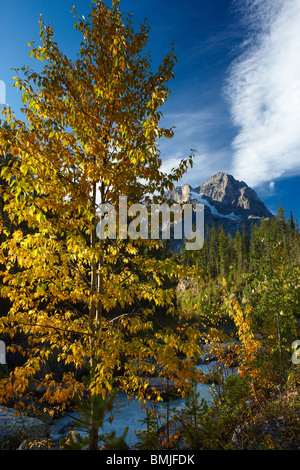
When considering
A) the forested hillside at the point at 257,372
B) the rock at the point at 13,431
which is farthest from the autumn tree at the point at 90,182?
the rock at the point at 13,431

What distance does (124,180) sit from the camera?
3.73 meters

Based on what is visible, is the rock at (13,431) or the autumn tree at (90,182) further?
the rock at (13,431)

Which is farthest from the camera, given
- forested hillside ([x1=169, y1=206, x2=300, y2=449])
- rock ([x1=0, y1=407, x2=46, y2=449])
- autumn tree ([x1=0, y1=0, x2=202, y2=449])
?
rock ([x1=0, y1=407, x2=46, y2=449])

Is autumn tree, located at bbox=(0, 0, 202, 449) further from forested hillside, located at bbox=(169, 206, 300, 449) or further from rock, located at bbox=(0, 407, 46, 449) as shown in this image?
rock, located at bbox=(0, 407, 46, 449)

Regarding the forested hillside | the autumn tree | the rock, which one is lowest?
the rock

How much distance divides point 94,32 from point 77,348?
193 inches

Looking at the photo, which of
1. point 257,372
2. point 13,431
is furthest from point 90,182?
point 257,372

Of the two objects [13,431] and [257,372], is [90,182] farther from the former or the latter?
[257,372]

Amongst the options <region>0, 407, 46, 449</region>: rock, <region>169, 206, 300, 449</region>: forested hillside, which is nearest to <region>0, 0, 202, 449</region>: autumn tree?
<region>169, 206, 300, 449</region>: forested hillside

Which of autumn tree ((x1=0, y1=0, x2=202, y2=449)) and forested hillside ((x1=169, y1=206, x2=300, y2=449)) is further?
forested hillside ((x1=169, y1=206, x2=300, y2=449))

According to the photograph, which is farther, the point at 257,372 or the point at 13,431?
the point at 257,372

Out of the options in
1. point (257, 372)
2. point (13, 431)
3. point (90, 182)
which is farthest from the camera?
point (257, 372)

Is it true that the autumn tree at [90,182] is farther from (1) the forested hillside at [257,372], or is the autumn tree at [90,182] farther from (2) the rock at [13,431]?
(2) the rock at [13,431]

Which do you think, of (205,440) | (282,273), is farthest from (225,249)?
(205,440)
